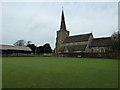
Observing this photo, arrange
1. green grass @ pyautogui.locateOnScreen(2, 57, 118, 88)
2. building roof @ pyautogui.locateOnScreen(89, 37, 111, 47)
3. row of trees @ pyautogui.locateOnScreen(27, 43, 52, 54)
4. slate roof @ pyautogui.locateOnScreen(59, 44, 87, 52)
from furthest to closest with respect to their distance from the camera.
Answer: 1. row of trees @ pyautogui.locateOnScreen(27, 43, 52, 54)
2. slate roof @ pyautogui.locateOnScreen(59, 44, 87, 52)
3. building roof @ pyautogui.locateOnScreen(89, 37, 111, 47)
4. green grass @ pyautogui.locateOnScreen(2, 57, 118, 88)

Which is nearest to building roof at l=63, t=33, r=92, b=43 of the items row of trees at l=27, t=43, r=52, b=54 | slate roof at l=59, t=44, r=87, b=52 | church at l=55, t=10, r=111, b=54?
church at l=55, t=10, r=111, b=54

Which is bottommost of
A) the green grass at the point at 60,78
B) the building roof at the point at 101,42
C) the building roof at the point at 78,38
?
the green grass at the point at 60,78

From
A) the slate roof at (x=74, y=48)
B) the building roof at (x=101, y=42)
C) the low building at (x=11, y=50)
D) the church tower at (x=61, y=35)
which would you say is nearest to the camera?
the building roof at (x=101, y=42)

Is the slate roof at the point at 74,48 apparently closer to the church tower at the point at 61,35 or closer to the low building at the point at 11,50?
the church tower at the point at 61,35

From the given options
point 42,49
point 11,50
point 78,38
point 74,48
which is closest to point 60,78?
point 11,50

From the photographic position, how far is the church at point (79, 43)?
5184cm

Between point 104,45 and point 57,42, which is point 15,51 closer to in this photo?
point 57,42

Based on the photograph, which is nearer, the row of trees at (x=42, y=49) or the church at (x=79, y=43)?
the church at (x=79, y=43)

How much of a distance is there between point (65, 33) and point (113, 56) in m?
36.7

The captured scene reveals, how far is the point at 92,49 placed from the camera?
54375 mm

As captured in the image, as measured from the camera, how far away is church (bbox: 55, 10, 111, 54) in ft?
170

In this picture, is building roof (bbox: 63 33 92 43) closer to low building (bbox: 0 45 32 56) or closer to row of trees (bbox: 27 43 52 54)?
row of trees (bbox: 27 43 52 54)

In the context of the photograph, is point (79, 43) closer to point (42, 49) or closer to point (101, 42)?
point (101, 42)

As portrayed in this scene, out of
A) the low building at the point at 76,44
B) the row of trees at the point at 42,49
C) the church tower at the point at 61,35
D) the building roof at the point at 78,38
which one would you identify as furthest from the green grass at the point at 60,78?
the row of trees at the point at 42,49
